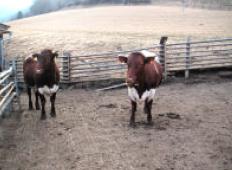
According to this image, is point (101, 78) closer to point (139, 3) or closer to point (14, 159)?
point (14, 159)

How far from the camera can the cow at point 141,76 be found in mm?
8491

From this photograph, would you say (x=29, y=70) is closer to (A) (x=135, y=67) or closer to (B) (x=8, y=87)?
(B) (x=8, y=87)

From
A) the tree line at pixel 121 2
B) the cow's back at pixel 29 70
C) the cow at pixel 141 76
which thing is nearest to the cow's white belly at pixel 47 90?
the cow's back at pixel 29 70

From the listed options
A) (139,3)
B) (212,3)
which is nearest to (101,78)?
(212,3)

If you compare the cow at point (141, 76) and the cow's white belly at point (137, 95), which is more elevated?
the cow at point (141, 76)

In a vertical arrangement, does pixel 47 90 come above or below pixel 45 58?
below

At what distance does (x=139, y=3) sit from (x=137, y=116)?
247 ft

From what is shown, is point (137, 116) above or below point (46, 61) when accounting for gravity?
below

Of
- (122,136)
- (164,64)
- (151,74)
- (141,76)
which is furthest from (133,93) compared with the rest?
(164,64)

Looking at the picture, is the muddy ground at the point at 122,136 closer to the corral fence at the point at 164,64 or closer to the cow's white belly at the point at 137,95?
the cow's white belly at the point at 137,95

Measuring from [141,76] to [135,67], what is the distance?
0.32 metres

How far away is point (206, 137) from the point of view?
26.1ft

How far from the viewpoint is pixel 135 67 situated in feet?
27.9

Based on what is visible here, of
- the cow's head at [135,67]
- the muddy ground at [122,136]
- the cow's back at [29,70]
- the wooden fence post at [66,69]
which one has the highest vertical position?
the cow's head at [135,67]
